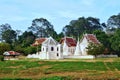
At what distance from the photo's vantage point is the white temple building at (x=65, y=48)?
78188mm

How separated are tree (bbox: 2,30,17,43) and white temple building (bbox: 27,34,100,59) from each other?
109ft

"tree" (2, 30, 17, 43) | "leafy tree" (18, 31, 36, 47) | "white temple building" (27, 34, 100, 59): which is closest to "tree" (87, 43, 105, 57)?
"white temple building" (27, 34, 100, 59)

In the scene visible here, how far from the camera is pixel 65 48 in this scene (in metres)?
91.8

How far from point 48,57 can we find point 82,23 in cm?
6430

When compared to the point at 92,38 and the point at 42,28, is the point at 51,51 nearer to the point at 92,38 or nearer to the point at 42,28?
the point at 92,38

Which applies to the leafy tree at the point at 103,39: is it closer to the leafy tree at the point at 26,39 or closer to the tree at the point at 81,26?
the leafy tree at the point at 26,39

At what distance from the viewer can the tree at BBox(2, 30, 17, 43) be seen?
121556 mm

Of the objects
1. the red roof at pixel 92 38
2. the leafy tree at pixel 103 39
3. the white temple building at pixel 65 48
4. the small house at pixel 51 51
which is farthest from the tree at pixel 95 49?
the leafy tree at pixel 103 39

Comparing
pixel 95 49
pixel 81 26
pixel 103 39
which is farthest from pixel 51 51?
pixel 81 26

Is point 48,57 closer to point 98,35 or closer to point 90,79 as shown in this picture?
point 98,35

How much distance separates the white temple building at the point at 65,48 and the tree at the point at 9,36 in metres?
33.3

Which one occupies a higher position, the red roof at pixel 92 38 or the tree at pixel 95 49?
the red roof at pixel 92 38

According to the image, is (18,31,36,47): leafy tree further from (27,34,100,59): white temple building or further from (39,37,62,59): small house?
(39,37,62,59): small house

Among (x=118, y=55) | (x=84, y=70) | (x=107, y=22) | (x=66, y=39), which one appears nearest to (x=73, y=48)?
(x=66, y=39)
